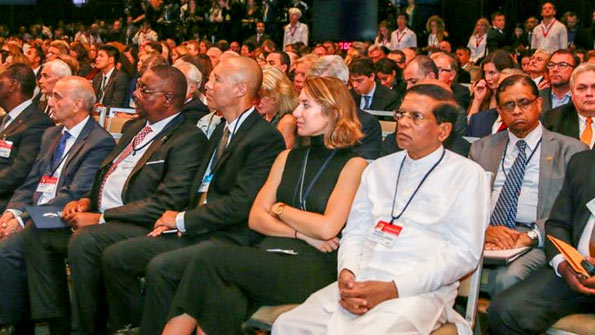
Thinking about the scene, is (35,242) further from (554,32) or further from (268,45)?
(554,32)

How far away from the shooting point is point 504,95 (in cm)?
432

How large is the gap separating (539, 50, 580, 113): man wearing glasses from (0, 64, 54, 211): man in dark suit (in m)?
3.51

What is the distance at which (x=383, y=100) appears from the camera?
303 inches

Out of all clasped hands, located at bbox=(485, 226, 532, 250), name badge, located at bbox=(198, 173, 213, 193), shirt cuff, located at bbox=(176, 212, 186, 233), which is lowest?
shirt cuff, located at bbox=(176, 212, 186, 233)

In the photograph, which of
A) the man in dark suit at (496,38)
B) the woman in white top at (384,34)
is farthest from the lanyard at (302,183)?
the woman in white top at (384,34)

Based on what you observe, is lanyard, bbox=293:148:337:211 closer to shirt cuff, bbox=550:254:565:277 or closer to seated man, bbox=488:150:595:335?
seated man, bbox=488:150:595:335

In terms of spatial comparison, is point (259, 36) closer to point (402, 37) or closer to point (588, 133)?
point (402, 37)

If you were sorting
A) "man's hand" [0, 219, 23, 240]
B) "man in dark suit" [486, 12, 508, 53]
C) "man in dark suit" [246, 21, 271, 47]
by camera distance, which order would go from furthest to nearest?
"man in dark suit" [246, 21, 271, 47]
"man in dark suit" [486, 12, 508, 53]
"man's hand" [0, 219, 23, 240]

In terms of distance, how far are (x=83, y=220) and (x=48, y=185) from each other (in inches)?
22.3

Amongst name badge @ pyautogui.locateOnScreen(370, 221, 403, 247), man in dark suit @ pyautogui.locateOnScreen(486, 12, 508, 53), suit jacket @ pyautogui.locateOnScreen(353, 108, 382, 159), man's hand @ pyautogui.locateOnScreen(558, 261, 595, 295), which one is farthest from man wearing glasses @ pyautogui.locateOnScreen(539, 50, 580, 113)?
man in dark suit @ pyautogui.locateOnScreen(486, 12, 508, 53)

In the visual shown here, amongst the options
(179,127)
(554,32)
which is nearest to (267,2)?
(554,32)

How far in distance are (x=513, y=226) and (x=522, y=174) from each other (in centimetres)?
25

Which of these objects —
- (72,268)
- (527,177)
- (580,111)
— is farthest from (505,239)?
(72,268)

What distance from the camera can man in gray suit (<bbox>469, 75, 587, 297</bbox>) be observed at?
13.1 ft
